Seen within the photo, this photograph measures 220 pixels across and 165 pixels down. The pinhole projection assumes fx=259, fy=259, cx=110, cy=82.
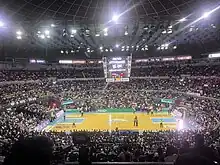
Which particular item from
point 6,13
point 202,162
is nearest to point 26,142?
point 202,162

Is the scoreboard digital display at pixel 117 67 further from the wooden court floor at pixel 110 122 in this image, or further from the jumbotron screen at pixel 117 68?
the wooden court floor at pixel 110 122

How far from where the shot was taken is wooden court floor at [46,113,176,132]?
38188 mm

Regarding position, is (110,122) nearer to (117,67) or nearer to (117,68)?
(117,68)

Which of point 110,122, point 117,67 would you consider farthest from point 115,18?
point 110,122

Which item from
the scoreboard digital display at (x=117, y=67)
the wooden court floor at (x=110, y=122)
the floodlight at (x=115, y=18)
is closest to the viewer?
the floodlight at (x=115, y=18)

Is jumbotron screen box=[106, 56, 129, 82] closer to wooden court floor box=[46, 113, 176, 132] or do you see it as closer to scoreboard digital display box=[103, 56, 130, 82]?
scoreboard digital display box=[103, 56, 130, 82]

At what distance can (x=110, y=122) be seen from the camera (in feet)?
138

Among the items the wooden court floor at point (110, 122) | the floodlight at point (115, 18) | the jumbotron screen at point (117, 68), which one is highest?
the floodlight at point (115, 18)

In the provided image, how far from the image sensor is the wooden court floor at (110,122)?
38188 millimetres

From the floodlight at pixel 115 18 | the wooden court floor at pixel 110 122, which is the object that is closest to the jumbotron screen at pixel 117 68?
the wooden court floor at pixel 110 122

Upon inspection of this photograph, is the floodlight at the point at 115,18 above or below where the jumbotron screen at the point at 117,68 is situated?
above

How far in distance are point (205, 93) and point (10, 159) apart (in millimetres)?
48290

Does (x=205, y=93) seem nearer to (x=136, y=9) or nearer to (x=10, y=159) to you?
(x=136, y=9)

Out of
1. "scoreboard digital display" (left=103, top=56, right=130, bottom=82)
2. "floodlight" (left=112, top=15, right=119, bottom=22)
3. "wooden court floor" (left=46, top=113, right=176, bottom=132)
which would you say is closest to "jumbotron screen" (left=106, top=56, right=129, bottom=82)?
"scoreboard digital display" (left=103, top=56, right=130, bottom=82)
